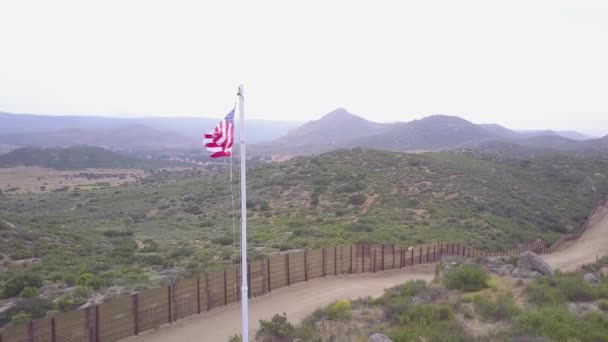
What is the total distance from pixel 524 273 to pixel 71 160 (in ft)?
508

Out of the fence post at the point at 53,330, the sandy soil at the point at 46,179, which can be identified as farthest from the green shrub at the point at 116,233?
the sandy soil at the point at 46,179

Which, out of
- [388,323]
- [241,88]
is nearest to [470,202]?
[388,323]

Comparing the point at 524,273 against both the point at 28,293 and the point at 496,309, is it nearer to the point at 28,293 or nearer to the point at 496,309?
the point at 496,309

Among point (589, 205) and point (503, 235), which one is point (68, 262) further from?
point (589, 205)

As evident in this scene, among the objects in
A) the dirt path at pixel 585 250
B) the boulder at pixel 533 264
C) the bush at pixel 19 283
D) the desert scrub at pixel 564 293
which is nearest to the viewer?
the desert scrub at pixel 564 293

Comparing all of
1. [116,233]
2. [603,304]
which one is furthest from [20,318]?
[116,233]

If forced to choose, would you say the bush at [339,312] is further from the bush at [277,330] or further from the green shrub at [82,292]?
the green shrub at [82,292]

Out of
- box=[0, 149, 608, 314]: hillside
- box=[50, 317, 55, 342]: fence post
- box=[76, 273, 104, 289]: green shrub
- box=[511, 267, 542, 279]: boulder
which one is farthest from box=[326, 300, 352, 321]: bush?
box=[76, 273, 104, 289]: green shrub

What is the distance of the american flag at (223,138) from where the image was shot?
10.2 metres

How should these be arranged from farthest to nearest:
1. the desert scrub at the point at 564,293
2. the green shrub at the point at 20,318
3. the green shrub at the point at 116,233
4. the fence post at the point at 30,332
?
1. the green shrub at the point at 116,233
2. the green shrub at the point at 20,318
3. the desert scrub at the point at 564,293
4. the fence post at the point at 30,332

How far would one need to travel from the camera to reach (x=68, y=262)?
22922 mm

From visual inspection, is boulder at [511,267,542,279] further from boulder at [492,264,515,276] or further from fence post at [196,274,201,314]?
fence post at [196,274,201,314]

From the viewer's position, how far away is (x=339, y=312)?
49.3 feet

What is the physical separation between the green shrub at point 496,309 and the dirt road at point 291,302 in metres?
5.67
